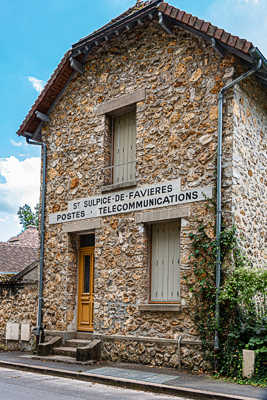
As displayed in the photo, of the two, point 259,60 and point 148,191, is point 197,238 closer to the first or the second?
point 148,191

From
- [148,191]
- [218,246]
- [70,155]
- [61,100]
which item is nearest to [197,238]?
[218,246]

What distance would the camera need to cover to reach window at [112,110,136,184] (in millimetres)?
11828

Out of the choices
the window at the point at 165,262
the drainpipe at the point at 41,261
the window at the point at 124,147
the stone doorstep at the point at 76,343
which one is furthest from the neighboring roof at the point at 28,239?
→ the window at the point at 165,262

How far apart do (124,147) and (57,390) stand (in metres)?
5.96

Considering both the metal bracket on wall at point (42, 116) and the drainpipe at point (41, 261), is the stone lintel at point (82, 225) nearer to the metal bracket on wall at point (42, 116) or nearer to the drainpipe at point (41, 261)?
the drainpipe at point (41, 261)

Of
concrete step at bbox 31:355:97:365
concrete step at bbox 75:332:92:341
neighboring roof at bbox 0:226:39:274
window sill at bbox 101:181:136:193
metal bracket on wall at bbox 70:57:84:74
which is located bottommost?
concrete step at bbox 31:355:97:365

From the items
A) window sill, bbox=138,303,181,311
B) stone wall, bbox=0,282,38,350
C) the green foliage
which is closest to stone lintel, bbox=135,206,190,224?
the green foliage

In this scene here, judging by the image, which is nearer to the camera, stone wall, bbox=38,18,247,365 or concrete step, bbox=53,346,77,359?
stone wall, bbox=38,18,247,365

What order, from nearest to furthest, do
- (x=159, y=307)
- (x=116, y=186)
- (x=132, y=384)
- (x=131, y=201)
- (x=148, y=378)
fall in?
(x=132, y=384)
(x=148, y=378)
(x=159, y=307)
(x=131, y=201)
(x=116, y=186)

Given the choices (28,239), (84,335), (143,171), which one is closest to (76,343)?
(84,335)

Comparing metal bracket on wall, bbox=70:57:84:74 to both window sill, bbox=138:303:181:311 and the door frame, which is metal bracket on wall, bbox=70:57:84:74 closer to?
the door frame

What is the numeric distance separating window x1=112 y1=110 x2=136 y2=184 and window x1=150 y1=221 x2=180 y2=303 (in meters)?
1.58

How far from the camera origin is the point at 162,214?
1057cm

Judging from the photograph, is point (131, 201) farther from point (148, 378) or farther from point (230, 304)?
point (148, 378)
